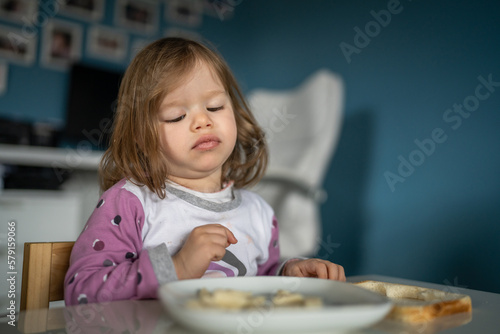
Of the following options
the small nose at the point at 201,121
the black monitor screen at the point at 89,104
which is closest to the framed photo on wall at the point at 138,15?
the black monitor screen at the point at 89,104

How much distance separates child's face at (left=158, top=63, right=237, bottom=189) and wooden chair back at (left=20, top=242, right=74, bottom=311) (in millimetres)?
224

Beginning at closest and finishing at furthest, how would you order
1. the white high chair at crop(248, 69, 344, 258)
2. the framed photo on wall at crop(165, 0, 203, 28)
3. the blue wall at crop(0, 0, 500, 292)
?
the blue wall at crop(0, 0, 500, 292) < the white high chair at crop(248, 69, 344, 258) < the framed photo on wall at crop(165, 0, 203, 28)

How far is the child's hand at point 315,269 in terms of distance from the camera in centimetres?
65

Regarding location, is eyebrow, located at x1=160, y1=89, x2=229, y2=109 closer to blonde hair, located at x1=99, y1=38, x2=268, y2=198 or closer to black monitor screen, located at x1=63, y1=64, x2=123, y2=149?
blonde hair, located at x1=99, y1=38, x2=268, y2=198

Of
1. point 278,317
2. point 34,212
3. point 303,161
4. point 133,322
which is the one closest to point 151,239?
point 133,322

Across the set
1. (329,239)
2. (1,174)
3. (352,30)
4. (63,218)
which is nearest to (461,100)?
(352,30)

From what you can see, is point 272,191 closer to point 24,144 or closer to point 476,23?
point 476,23

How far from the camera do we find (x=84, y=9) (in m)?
2.95

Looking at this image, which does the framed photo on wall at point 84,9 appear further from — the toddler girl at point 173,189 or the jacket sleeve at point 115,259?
the jacket sleeve at point 115,259

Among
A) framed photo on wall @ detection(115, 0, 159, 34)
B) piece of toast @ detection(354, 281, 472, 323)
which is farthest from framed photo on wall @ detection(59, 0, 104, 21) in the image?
piece of toast @ detection(354, 281, 472, 323)

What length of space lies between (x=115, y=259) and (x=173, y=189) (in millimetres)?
187

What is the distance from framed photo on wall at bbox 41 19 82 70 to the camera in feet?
9.23

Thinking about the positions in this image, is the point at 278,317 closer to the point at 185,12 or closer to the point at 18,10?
the point at 18,10

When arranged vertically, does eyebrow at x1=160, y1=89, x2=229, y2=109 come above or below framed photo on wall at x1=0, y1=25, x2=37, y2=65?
below
